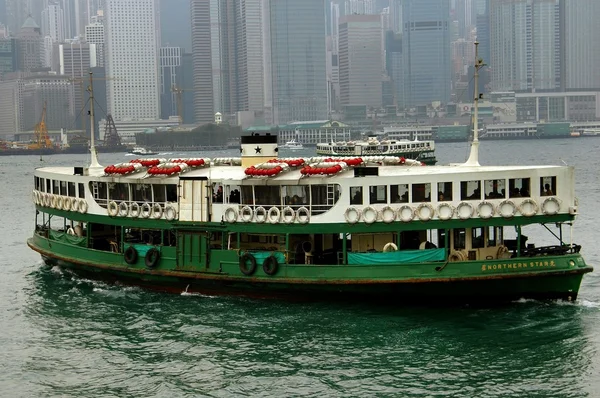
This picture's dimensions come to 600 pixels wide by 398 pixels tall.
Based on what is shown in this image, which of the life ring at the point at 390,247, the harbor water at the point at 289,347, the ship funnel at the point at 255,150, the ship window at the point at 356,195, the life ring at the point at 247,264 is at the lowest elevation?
the harbor water at the point at 289,347

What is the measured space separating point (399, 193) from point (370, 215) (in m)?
0.92

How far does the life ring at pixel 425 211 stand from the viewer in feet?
86.8

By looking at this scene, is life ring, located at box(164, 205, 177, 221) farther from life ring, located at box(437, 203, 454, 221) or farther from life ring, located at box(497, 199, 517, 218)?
life ring, located at box(497, 199, 517, 218)

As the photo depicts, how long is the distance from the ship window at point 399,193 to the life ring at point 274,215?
119 inches

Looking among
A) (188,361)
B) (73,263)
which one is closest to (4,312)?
(73,263)

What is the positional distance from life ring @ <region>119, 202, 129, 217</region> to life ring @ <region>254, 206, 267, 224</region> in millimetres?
4296

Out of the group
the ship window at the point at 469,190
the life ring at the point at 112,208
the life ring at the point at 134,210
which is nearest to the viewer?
the ship window at the point at 469,190

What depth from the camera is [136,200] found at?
30.7 metres

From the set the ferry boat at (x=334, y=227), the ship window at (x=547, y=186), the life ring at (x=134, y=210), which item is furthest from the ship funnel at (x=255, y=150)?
the ship window at (x=547, y=186)

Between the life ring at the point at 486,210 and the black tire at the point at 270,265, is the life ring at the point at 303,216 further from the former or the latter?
→ the life ring at the point at 486,210

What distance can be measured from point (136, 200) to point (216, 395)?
10.9 m

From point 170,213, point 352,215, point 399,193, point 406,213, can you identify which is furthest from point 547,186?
point 170,213

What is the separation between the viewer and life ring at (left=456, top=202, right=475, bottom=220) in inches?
1033

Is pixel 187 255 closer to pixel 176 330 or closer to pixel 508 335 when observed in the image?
pixel 176 330
